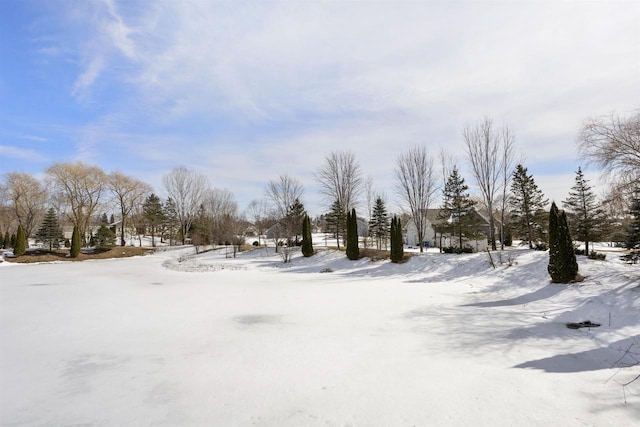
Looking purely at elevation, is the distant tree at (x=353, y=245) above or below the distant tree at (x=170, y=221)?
below

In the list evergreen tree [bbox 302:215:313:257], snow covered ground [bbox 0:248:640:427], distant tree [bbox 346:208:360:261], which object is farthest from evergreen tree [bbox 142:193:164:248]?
snow covered ground [bbox 0:248:640:427]

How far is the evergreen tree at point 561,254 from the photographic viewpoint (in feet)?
36.3

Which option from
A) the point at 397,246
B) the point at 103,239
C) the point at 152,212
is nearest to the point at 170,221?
the point at 152,212

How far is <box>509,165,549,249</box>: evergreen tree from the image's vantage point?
76.3 ft

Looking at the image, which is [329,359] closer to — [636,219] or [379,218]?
[636,219]

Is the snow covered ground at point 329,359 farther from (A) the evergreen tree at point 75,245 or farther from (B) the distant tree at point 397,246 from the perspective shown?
(A) the evergreen tree at point 75,245

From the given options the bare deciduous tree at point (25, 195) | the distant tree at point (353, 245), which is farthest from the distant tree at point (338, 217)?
the bare deciduous tree at point (25, 195)

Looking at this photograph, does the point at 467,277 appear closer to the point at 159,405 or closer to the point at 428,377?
the point at 428,377

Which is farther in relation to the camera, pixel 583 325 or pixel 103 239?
pixel 103 239

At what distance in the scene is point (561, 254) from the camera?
1131 centimetres

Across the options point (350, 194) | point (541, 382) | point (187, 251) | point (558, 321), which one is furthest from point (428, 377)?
point (187, 251)

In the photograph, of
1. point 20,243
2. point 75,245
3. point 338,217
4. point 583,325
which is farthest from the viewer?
point 338,217

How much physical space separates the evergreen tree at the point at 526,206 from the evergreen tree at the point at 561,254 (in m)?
12.5

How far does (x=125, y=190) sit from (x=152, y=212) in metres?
7.32
